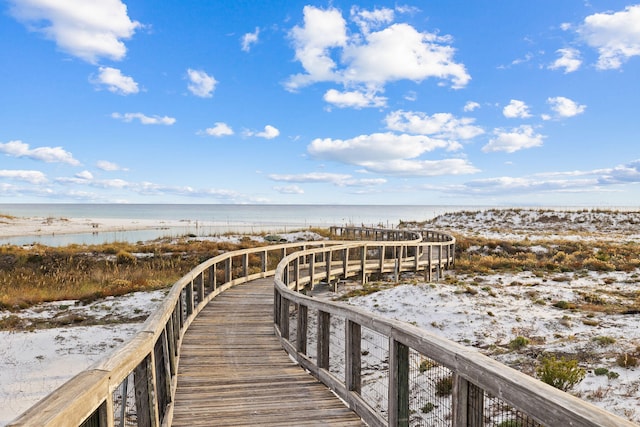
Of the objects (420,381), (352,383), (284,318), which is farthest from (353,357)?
(420,381)

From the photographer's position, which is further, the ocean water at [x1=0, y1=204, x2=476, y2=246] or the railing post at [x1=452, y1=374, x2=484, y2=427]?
the ocean water at [x1=0, y1=204, x2=476, y2=246]

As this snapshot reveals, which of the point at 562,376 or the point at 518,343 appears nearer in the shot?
the point at 562,376

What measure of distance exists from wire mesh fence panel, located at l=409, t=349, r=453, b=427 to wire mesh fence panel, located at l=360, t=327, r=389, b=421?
44 centimetres

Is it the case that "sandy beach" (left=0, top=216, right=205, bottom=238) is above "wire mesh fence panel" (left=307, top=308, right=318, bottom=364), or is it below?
above

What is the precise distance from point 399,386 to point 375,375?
4.24 meters

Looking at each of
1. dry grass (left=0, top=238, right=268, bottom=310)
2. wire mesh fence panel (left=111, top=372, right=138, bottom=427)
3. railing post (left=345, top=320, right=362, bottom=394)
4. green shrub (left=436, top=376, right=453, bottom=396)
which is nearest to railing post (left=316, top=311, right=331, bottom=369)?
railing post (left=345, top=320, right=362, bottom=394)

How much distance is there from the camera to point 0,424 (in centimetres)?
608

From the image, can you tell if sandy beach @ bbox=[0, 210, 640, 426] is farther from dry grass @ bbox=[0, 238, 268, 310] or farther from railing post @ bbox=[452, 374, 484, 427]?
railing post @ bbox=[452, 374, 484, 427]

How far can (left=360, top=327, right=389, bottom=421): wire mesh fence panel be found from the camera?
6637 millimetres

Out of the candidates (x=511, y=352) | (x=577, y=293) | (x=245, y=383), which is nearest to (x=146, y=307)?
(x=245, y=383)

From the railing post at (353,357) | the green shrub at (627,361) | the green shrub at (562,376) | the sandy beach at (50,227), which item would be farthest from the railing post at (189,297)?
the sandy beach at (50,227)

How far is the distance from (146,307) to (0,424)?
6210 millimetres

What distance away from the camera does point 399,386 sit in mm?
3713

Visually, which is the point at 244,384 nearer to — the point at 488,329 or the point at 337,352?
the point at 337,352
